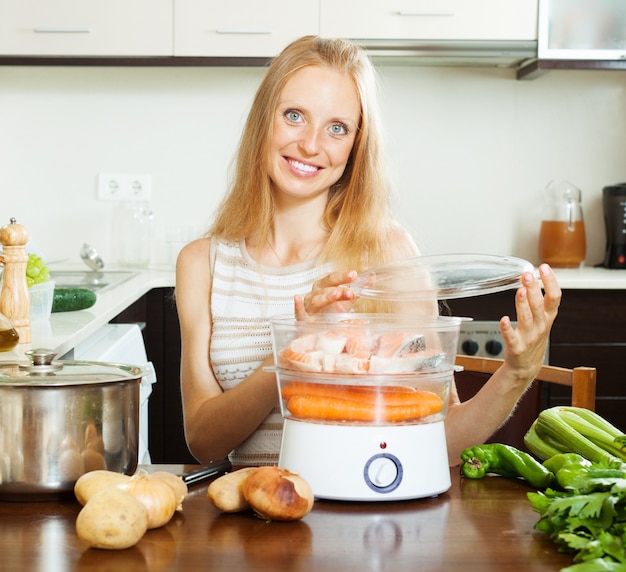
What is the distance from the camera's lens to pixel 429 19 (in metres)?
3.19

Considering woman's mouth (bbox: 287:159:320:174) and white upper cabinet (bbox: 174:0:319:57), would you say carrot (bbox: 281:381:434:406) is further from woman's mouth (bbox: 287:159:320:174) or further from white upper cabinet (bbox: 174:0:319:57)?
white upper cabinet (bbox: 174:0:319:57)

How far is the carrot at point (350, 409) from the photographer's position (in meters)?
1.01

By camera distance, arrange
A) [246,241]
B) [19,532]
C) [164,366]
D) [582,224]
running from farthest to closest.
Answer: [582,224] < [164,366] < [246,241] < [19,532]

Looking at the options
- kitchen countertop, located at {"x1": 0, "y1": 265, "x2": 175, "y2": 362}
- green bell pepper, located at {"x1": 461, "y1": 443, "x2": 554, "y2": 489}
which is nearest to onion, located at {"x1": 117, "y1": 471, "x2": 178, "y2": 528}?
kitchen countertop, located at {"x1": 0, "y1": 265, "x2": 175, "y2": 362}

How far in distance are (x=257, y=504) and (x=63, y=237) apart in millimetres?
2794

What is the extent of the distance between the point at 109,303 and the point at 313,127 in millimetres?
984

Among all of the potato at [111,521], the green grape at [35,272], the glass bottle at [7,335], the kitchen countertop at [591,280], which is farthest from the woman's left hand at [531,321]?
the kitchen countertop at [591,280]

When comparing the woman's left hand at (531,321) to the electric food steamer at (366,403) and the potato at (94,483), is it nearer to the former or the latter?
the electric food steamer at (366,403)

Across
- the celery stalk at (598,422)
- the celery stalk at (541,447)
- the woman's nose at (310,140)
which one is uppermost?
the woman's nose at (310,140)

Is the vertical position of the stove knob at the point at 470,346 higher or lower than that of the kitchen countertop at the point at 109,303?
lower

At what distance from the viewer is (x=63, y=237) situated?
3.57 m

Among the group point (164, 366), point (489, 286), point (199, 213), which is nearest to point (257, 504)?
point (489, 286)

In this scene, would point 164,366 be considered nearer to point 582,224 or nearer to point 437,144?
point 437,144

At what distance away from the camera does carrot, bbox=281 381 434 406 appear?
3.31 ft
